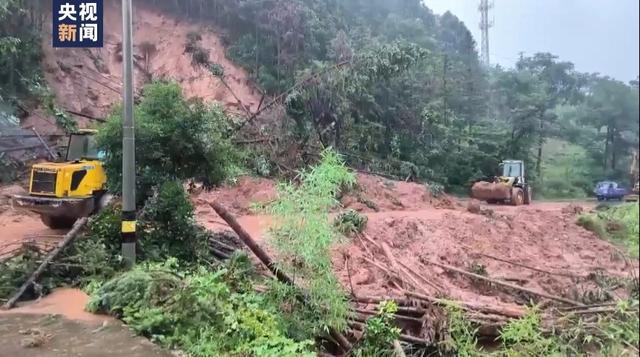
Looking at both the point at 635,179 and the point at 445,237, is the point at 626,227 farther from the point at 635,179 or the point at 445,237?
the point at 445,237

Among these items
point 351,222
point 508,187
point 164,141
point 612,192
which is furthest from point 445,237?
point 612,192

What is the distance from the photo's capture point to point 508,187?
7750 millimetres

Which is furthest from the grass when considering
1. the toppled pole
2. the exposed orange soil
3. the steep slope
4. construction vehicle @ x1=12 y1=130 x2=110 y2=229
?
the steep slope

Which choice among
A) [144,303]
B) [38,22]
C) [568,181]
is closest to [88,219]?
[144,303]

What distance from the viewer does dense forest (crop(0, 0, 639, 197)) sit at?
3707 mm

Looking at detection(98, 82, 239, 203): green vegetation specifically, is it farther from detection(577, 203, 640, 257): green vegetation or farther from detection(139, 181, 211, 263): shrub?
detection(577, 203, 640, 257): green vegetation

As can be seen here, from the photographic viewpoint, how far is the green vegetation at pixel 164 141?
8836 mm

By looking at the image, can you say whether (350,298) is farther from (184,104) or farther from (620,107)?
(620,107)

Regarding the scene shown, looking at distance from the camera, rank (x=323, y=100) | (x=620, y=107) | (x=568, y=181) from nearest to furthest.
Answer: (x=620, y=107) → (x=568, y=181) → (x=323, y=100)

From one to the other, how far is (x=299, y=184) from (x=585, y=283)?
313cm

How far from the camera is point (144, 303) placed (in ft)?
19.7

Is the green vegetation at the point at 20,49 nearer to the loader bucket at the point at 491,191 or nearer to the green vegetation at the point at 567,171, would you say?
the loader bucket at the point at 491,191

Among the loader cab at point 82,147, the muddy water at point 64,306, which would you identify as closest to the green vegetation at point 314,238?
the muddy water at point 64,306

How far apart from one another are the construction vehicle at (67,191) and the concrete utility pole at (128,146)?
2.59m
